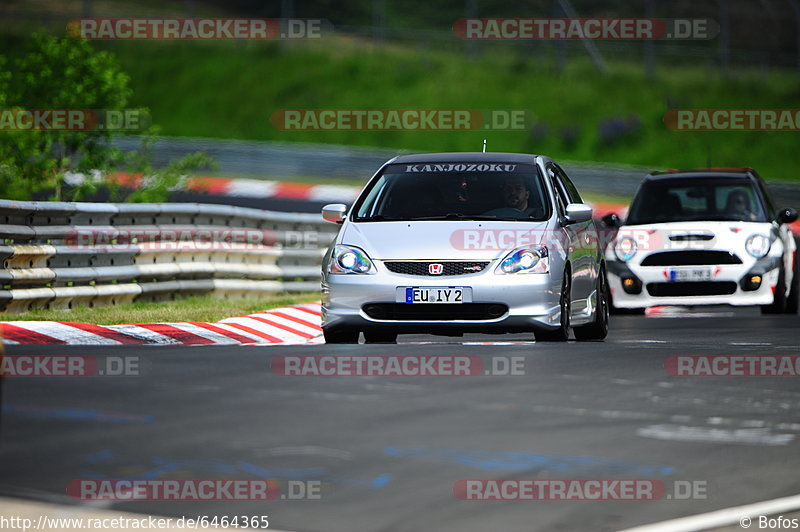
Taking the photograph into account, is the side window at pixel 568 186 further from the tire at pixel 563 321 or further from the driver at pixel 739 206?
the driver at pixel 739 206

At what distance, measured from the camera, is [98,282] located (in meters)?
14.8

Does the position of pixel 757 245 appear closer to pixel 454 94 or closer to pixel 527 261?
pixel 527 261

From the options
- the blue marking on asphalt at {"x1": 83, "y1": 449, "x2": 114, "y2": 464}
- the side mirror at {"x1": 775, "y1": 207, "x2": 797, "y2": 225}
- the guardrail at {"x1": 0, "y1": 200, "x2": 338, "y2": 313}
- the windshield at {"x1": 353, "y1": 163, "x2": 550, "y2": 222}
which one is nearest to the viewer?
the blue marking on asphalt at {"x1": 83, "y1": 449, "x2": 114, "y2": 464}

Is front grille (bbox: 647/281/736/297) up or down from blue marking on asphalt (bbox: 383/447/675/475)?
up

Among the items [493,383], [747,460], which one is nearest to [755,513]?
[747,460]

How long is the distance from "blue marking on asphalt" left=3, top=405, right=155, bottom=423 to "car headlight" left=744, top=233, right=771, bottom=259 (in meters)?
10.2

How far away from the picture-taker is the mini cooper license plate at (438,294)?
11039 millimetres

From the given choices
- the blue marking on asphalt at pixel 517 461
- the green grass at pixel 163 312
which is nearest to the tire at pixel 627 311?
the green grass at pixel 163 312

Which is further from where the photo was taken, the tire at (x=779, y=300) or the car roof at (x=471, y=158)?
the tire at (x=779, y=300)

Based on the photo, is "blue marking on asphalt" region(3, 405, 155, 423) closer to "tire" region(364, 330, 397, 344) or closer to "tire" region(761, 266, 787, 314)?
"tire" region(364, 330, 397, 344)

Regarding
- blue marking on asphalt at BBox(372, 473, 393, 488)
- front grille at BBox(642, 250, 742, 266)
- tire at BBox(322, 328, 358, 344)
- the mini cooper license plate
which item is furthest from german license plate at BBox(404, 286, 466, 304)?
front grille at BBox(642, 250, 742, 266)

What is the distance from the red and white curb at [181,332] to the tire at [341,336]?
0.93 metres

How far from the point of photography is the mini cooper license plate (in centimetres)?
1104

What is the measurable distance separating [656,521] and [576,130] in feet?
136
